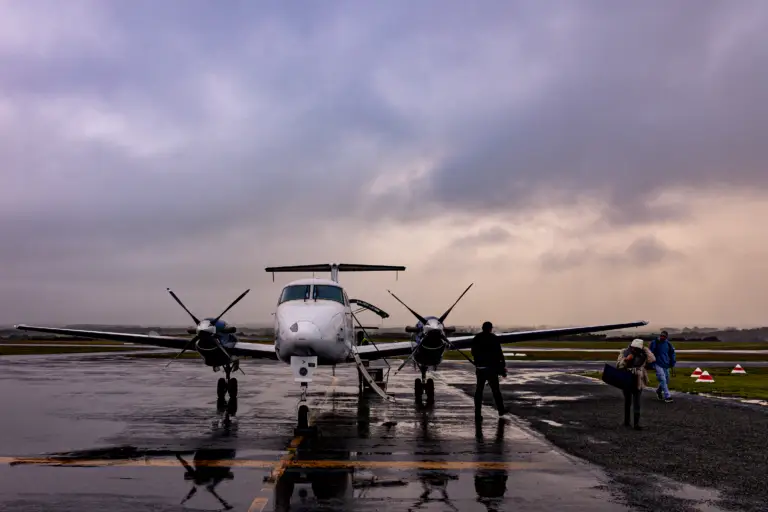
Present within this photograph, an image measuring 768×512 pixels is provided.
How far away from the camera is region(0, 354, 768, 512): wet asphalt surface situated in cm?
715

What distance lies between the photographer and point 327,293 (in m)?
15.3

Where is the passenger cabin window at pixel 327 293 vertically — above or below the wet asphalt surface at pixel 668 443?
above

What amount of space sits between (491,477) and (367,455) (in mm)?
2291

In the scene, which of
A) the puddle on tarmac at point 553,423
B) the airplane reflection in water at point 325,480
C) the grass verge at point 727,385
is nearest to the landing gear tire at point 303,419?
the airplane reflection in water at point 325,480

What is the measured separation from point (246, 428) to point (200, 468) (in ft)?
12.5

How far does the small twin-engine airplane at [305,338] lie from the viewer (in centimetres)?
1305

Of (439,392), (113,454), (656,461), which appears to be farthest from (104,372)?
(656,461)

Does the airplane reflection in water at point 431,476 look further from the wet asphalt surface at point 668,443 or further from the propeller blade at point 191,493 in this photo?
the propeller blade at point 191,493

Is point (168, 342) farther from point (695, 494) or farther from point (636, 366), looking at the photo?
point (695, 494)

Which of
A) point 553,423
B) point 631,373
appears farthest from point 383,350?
point 631,373

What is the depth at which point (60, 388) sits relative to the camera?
817 inches

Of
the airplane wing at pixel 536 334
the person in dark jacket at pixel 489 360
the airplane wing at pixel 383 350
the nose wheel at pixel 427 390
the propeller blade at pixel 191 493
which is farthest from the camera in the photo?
the airplane wing at pixel 536 334

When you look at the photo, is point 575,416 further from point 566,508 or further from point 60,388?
point 60,388

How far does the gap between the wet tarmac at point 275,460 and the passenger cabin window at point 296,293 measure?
2.77 meters
